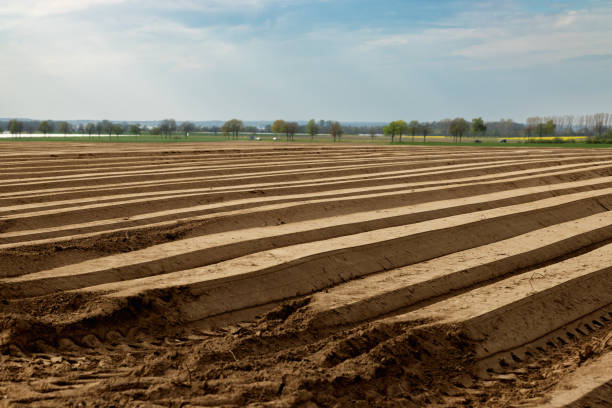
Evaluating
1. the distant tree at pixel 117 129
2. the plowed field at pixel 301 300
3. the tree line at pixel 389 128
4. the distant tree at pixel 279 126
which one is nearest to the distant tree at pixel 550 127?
the tree line at pixel 389 128

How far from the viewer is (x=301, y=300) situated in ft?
14.8

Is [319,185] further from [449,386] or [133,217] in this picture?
[449,386]

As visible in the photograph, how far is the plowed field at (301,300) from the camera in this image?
10.7ft

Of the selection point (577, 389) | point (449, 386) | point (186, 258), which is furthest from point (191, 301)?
point (577, 389)

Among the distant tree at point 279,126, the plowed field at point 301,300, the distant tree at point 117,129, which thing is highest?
the distant tree at point 279,126

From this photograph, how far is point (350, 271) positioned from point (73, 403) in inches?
110

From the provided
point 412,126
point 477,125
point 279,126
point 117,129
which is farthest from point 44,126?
point 477,125

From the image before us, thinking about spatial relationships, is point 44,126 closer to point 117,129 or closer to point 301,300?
point 117,129

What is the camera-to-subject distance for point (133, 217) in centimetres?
692

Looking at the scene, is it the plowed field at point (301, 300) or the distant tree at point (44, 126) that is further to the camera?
the distant tree at point (44, 126)

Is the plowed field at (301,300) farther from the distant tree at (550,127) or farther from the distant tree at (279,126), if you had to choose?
the distant tree at (550,127)

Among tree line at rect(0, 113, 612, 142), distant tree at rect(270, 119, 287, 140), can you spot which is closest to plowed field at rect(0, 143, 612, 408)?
tree line at rect(0, 113, 612, 142)

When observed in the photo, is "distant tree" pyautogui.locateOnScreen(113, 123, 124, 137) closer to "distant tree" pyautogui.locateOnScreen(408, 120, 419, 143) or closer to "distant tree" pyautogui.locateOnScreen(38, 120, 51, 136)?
"distant tree" pyautogui.locateOnScreen(38, 120, 51, 136)

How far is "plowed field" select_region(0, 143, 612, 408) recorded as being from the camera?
10.7 ft
